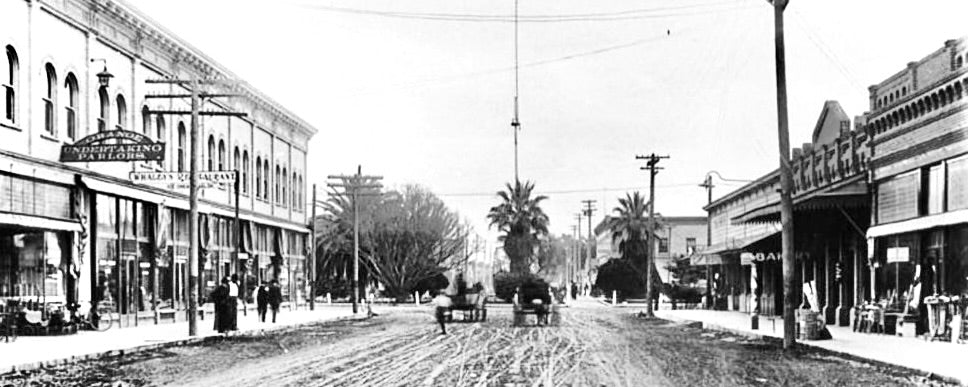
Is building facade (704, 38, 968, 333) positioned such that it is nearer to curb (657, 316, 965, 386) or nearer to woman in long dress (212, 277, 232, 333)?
curb (657, 316, 965, 386)

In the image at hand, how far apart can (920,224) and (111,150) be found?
19648 millimetres

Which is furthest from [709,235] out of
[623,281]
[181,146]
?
[181,146]

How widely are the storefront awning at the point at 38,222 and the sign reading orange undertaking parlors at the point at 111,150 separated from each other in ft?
5.56

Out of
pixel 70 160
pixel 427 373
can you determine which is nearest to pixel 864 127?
pixel 427 373

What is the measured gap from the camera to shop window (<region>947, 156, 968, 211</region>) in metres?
27.3

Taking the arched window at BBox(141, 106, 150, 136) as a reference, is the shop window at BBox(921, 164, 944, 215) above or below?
below

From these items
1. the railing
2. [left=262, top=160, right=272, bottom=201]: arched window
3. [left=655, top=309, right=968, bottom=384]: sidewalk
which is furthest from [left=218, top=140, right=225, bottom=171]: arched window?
[left=655, top=309, right=968, bottom=384]: sidewalk

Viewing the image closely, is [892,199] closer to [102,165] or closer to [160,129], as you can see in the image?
[102,165]

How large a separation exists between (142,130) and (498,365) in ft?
67.9

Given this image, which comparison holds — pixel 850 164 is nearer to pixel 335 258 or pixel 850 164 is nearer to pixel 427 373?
pixel 427 373

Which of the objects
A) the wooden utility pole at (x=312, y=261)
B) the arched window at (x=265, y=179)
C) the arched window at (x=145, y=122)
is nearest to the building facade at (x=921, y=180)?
the arched window at (x=145, y=122)

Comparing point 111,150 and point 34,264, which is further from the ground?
point 111,150

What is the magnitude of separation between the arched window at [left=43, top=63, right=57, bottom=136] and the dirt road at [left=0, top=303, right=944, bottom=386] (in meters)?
7.02

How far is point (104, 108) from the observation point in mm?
36156
